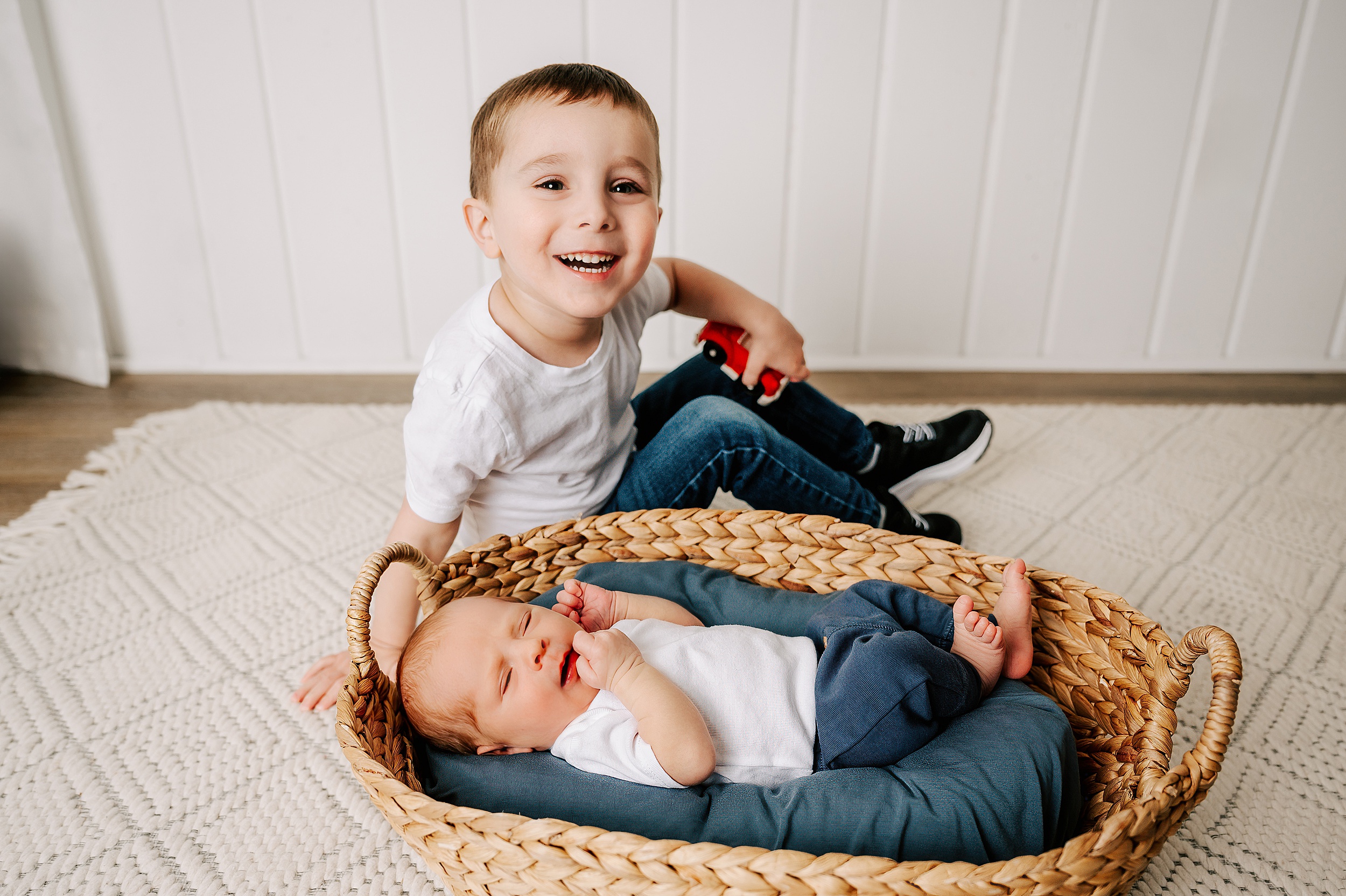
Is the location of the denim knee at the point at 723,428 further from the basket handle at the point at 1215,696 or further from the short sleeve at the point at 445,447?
the basket handle at the point at 1215,696

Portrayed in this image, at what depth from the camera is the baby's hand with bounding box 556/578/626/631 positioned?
806 millimetres

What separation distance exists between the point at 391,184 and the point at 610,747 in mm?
1294

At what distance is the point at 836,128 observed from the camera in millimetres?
1596

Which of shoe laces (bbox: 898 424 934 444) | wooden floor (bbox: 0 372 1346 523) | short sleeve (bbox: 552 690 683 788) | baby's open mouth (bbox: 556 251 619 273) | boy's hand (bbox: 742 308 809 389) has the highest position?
baby's open mouth (bbox: 556 251 619 273)

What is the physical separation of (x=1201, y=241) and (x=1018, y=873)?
62.5 inches

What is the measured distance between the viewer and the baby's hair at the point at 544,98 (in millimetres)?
761

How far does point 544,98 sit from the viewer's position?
761mm

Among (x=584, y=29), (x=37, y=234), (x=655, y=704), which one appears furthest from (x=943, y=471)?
(x=37, y=234)

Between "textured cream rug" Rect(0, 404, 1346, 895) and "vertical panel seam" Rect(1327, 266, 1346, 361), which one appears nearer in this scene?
"textured cream rug" Rect(0, 404, 1346, 895)

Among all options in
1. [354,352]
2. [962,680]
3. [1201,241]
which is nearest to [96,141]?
[354,352]

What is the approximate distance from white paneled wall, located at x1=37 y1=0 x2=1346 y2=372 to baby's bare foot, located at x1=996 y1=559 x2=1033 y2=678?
1058mm

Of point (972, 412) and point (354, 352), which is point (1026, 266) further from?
point (354, 352)

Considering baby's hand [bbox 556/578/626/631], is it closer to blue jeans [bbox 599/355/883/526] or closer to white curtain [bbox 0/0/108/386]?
blue jeans [bbox 599/355/883/526]

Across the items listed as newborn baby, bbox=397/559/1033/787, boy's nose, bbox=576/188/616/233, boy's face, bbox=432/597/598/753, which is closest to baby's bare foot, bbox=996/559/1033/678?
newborn baby, bbox=397/559/1033/787
